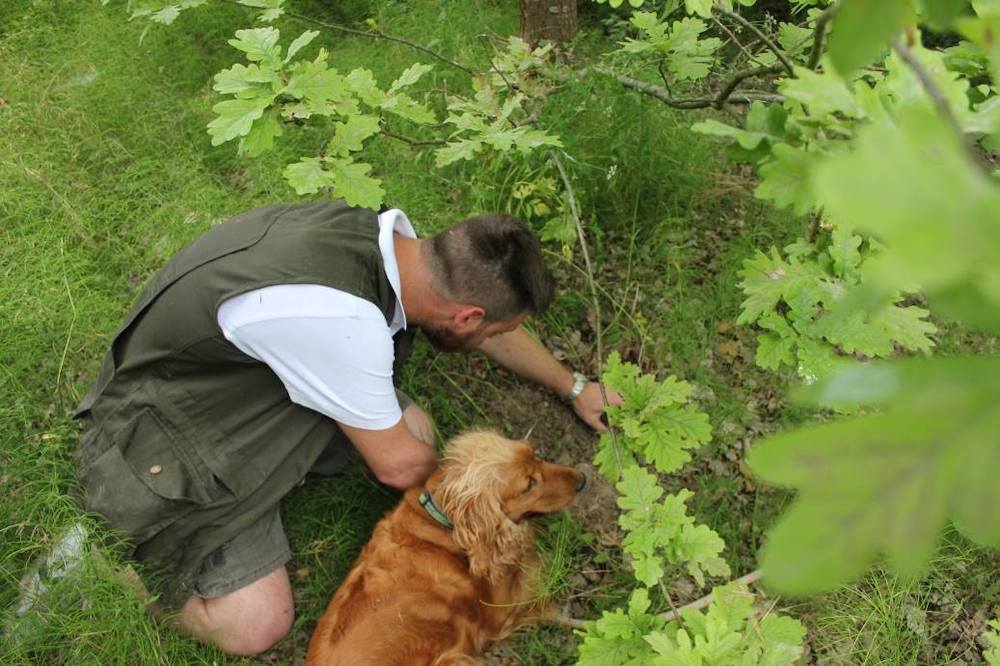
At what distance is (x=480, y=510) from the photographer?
278 cm

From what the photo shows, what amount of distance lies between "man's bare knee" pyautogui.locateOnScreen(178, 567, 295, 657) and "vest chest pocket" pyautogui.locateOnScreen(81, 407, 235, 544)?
424mm

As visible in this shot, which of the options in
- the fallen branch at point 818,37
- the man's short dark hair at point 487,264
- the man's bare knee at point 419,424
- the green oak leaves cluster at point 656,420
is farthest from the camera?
the man's bare knee at point 419,424

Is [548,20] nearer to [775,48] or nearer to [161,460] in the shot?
[775,48]

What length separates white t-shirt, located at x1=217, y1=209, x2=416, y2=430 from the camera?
229 cm

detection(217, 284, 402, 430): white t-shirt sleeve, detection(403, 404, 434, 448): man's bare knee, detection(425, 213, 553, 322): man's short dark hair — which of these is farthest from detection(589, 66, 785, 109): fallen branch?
detection(403, 404, 434, 448): man's bare knee

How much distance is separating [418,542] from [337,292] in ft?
3.66

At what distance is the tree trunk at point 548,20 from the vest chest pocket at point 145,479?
280cm

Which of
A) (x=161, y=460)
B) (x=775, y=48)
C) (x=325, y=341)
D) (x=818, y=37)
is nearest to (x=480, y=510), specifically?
(x=325, y=341)

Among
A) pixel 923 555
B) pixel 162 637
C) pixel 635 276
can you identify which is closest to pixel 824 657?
pixel 635 276

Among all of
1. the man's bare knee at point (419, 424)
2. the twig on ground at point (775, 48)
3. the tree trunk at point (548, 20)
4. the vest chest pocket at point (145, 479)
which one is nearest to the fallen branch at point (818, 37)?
the twig on ground at point (775, 48)

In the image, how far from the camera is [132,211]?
13.4ft

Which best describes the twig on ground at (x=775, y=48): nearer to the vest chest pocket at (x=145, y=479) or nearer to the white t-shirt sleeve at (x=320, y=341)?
the white t-shirt sleeve at (x=320, y=341)

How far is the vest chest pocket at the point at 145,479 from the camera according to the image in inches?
103

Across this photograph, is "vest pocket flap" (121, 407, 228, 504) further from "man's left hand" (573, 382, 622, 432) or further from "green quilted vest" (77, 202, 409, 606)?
"man's left hand" (573, 382, 622, 432)
